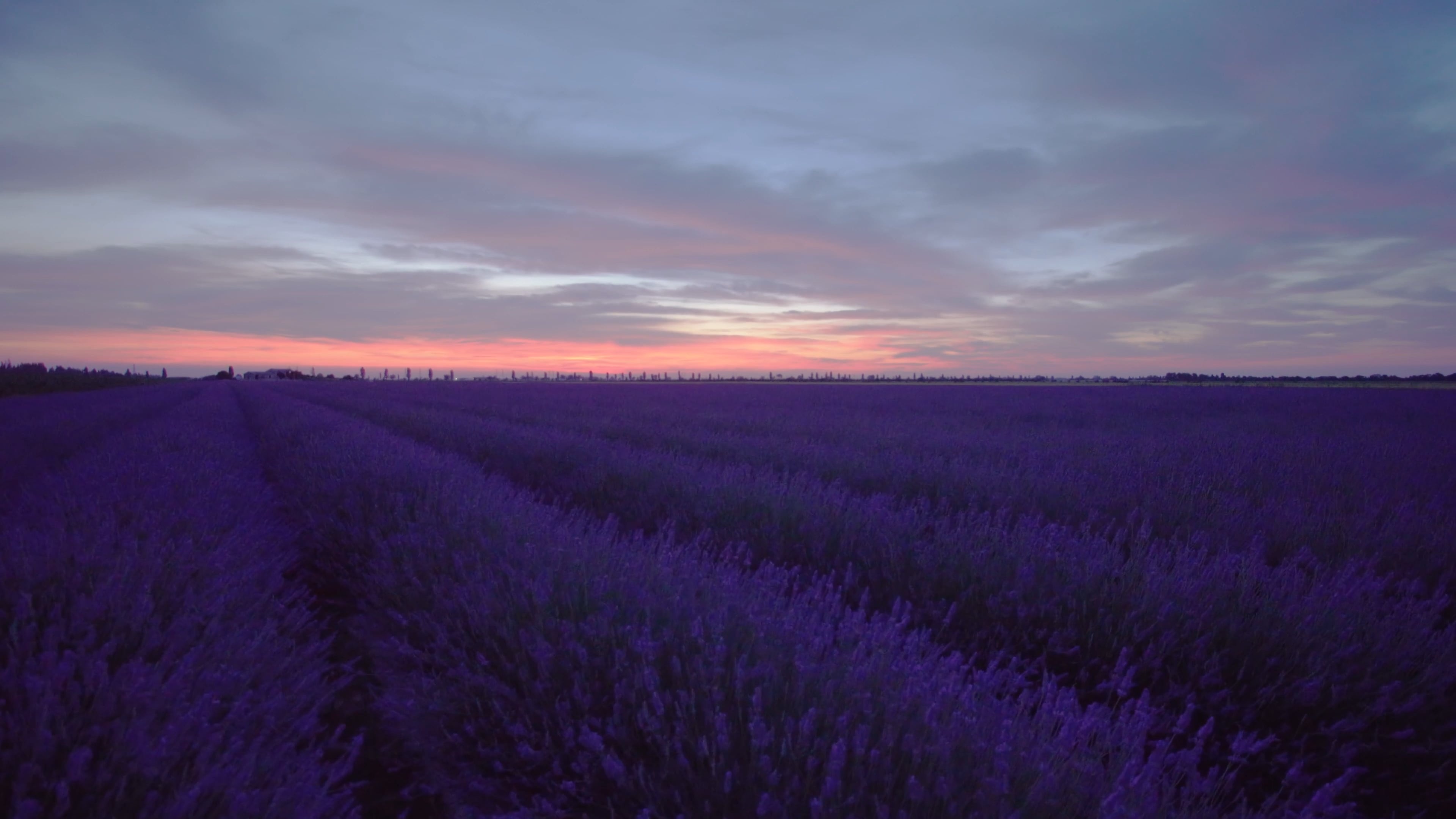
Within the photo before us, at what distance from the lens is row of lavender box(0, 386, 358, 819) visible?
134cm

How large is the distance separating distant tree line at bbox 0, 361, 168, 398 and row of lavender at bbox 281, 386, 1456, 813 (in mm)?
32153

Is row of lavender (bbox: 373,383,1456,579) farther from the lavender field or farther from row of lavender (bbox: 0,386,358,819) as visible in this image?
row of lavender (bbox: 0,386,358,819)

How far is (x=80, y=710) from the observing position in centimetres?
151

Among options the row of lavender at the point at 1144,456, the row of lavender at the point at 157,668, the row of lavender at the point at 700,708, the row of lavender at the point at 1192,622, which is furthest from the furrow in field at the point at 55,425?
the row of lavender at the point at 1144,456

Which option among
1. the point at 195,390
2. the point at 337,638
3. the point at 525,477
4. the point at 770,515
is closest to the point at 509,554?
the point at 337,638

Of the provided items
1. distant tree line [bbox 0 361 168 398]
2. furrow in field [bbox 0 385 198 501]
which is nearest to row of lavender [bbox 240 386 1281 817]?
furrow in field [bbox 0 385 198 501]

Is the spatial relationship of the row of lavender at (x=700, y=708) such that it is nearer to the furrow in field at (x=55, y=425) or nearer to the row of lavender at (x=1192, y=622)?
the row of lavender at (x=1192, y=622)

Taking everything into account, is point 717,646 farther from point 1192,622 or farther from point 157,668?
point 1192,622

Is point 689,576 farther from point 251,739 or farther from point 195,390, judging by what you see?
point 195,390

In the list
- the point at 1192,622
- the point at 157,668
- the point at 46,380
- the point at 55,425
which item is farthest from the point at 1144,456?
the point at 46,380

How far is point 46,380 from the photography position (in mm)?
29234

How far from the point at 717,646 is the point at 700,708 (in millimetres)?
160

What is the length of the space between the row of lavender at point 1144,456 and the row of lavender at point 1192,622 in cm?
47

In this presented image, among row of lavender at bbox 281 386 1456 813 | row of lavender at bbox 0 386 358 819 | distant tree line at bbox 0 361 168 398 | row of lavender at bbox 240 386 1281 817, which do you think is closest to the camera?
row of lavender at bbox 0 386 358 819
